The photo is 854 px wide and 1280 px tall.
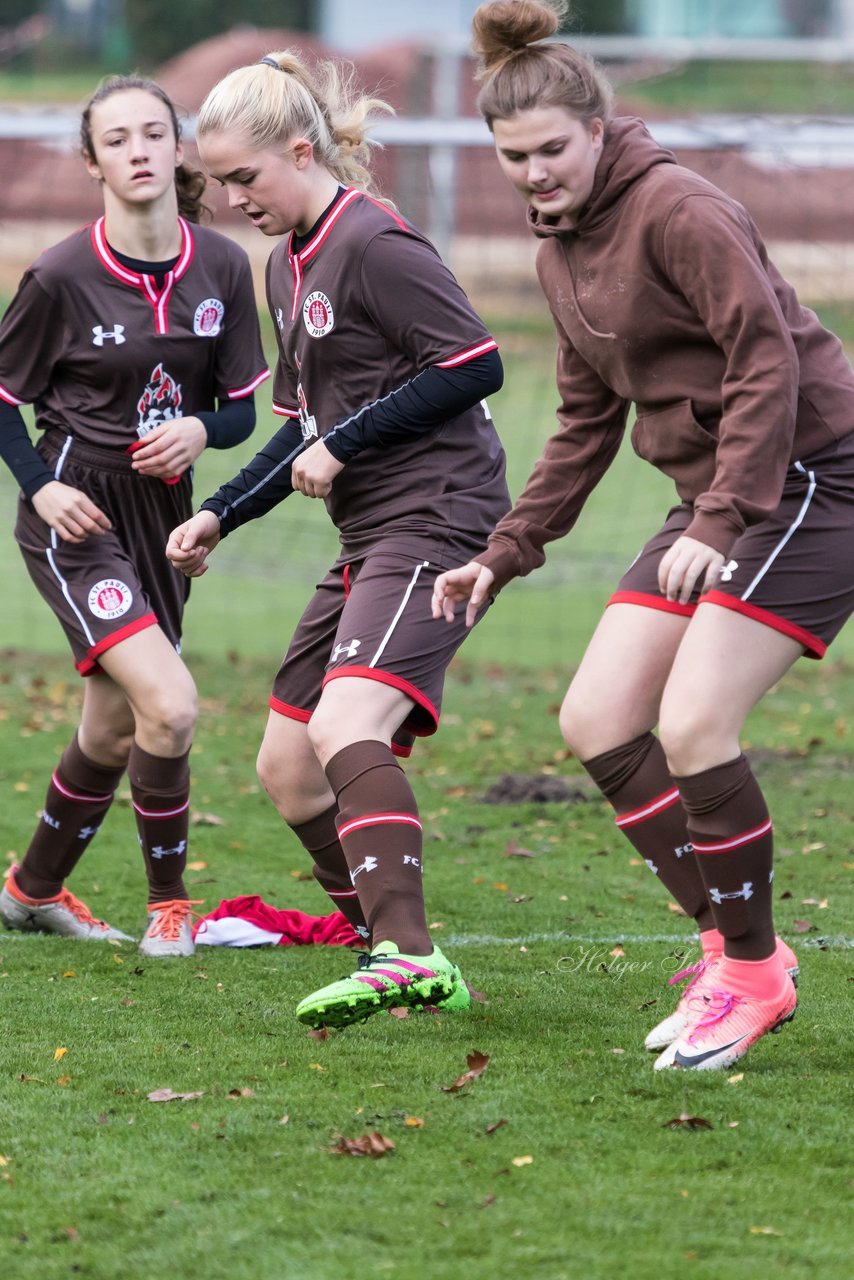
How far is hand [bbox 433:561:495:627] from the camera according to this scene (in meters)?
4.00

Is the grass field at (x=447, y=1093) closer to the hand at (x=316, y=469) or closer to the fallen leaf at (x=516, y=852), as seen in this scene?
the fallen leaf at (x=516, y=852)

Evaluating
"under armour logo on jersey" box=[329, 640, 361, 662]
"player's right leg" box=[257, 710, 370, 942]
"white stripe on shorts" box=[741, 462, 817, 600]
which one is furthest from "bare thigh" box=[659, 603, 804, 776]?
"player's right leg" box=[257, 710, 370, 942]

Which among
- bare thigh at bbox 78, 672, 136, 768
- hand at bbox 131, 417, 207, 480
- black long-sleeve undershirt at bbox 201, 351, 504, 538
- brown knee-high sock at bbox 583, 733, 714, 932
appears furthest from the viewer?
bare thigh at bbox 78, 672, 136, 768

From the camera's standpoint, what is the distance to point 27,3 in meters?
58.1

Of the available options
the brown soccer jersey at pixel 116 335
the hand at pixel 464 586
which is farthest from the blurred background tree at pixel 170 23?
the hand at pixel 464 586

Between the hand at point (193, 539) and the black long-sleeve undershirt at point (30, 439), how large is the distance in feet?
1.98

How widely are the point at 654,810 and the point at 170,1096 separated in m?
1.28

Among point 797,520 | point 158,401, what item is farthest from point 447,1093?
point 158,401

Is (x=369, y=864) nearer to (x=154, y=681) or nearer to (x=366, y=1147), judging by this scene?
(x=366, y=1147)

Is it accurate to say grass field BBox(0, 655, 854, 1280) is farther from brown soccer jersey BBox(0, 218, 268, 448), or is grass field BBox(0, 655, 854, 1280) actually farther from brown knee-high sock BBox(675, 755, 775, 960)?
brown soccer jersey BBox(0, 218, 268, 448)

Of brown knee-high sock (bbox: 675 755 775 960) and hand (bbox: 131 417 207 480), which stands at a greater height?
hand (bbox: 131 417 207 480)

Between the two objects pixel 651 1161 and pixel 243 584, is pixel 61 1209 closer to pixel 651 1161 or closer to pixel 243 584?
pixel 651 1161

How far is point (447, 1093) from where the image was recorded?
369 cm

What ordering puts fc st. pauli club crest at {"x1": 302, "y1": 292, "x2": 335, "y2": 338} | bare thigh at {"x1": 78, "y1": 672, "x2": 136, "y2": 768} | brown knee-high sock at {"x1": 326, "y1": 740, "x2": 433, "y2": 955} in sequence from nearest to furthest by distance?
brown knee-high sock at {"x1": 326, "y1": 740, "x2": 433, "y2": 955}
fc st. pauli club crest at {"x1": 302, "y1": 292, "x2": 335, "y2": 338}
bare thigh at {"x1": 78, "y1": 672, "x2": 136, "y2": 768}
